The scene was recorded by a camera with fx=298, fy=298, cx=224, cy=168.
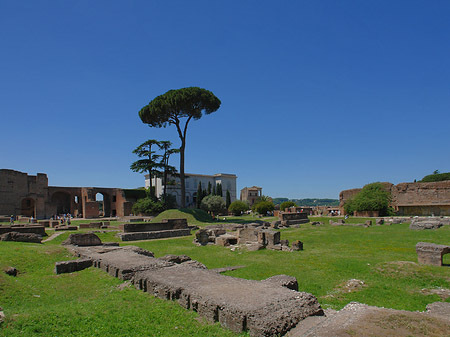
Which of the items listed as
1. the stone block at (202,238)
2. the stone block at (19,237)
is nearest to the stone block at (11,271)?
the stone block at (19,237)

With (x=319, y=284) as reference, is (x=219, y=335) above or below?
above

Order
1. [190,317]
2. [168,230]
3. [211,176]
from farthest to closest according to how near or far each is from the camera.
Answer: [211,176] → [168,230] → [190,317]

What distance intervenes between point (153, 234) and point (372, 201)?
30.3 m

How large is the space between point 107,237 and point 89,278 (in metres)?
10.6

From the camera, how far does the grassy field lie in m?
3.93

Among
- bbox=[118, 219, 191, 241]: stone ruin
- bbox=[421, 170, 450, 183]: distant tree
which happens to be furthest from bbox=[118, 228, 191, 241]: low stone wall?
bbox=[421, 170, 450, 183]: distant tree

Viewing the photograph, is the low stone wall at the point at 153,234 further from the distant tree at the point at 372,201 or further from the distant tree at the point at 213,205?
the distant tree at the point at 372,201

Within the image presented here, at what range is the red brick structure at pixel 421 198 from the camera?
123 ft

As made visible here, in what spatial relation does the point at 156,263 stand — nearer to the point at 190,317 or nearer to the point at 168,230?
the point at 190,317

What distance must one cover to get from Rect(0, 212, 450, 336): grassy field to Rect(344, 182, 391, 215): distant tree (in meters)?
28.4

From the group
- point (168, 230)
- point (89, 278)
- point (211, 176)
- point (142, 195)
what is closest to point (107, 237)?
point (168, 230)

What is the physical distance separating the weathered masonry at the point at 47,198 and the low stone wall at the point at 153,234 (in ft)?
88.4

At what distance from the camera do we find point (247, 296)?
4.29 meters

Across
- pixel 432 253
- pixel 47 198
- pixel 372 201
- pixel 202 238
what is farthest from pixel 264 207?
pixel 432 253
